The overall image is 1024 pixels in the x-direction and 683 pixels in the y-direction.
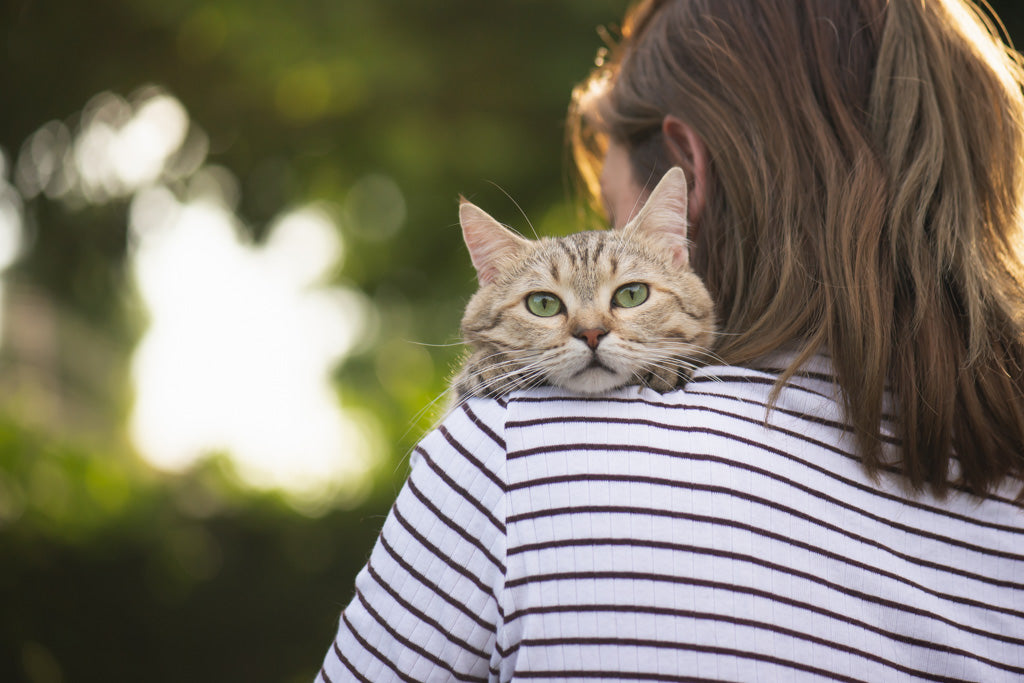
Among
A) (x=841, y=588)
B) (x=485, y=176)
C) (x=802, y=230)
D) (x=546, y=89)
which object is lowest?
(x=841, y=588)

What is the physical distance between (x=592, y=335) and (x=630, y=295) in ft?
0.66

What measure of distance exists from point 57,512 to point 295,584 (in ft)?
3.93

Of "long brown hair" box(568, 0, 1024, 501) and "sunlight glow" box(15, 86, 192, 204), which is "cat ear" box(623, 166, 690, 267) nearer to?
"long brown hair" box(568, 0, 1024, 501)

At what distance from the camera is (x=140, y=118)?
15.2 ft

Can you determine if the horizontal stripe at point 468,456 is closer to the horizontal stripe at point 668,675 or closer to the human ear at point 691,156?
the horizontal stripe at point 668,675

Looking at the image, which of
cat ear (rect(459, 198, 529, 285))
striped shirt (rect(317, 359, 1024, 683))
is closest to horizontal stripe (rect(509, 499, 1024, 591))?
striped shirt (rect(317, 359, 1024, 683))

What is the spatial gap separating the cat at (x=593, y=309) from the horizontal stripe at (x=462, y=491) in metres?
0.30

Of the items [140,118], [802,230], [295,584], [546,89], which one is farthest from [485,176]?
[802,230]

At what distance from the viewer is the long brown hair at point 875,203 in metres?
1.31

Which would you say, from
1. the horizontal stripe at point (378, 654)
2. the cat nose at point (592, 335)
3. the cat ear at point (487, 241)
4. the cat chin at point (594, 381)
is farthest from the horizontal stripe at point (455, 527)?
the cat ear at point (487, 241)

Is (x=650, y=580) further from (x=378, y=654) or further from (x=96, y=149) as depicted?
(x=96, y=149)

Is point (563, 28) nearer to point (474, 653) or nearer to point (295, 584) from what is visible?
point (295, 584)

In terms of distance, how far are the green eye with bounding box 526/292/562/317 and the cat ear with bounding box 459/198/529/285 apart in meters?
0.19

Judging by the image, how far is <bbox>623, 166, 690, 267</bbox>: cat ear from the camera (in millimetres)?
1686
